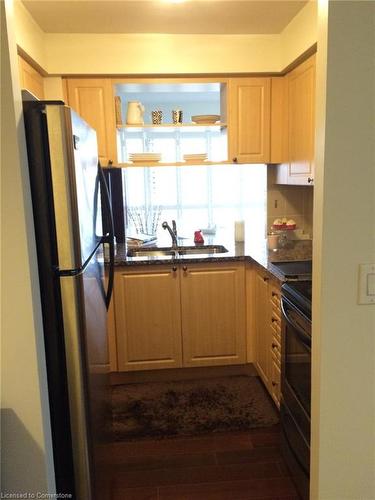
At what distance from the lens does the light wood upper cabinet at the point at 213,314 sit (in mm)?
2830

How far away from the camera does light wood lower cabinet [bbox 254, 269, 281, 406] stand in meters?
2.38

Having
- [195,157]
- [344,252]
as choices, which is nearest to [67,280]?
[344,252]

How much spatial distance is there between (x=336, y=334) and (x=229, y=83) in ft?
7.68

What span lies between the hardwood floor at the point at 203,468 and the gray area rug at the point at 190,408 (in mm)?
77

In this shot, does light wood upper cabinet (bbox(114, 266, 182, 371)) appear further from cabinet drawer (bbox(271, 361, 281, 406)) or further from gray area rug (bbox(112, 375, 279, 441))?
cabinet drawer (bbox(271, 361, 281, 406))

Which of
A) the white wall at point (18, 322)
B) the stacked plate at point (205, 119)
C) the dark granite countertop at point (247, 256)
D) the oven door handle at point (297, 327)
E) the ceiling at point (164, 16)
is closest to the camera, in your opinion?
the white wall at point (18, 322)

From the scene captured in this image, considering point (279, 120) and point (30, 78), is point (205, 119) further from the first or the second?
point (30, 78)

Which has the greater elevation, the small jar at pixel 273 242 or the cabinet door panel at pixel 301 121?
the cabinet door panel at pixel 301 121

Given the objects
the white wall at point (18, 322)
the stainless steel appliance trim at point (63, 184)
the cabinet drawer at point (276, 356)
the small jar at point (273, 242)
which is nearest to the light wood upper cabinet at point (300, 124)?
the small jar at point (273, 242)

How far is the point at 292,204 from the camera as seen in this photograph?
340cm

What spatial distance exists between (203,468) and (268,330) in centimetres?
91

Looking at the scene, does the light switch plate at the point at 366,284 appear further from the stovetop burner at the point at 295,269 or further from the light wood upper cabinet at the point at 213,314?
the light wood upper cabinet at the point at 213,314

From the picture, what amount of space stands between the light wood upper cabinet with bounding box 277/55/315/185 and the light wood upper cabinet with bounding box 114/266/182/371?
3.67 feet

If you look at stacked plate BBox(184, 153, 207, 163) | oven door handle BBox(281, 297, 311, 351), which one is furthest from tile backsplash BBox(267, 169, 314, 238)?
oven door handle BBox(281, 297, 311, 351)
